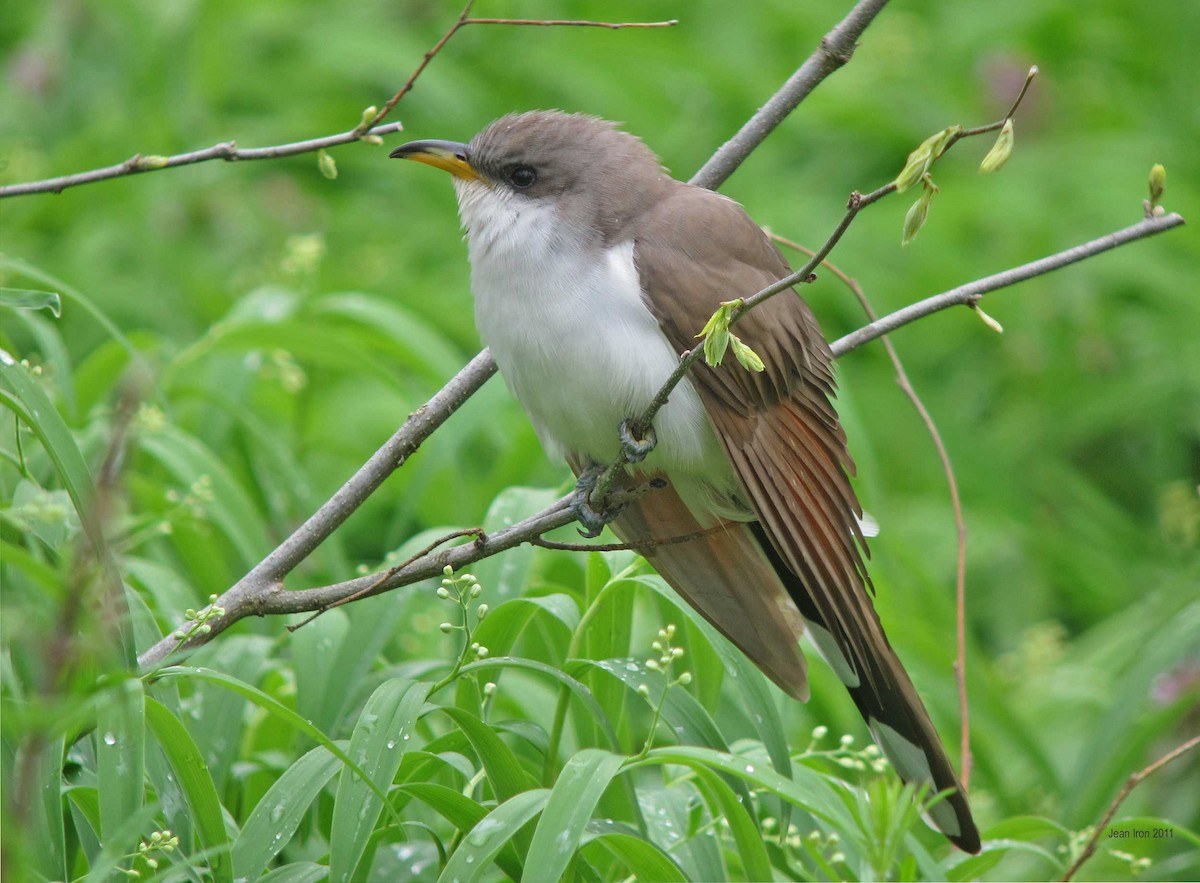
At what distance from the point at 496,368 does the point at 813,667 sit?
121cm

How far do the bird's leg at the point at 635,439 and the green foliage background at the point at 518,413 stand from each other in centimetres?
26

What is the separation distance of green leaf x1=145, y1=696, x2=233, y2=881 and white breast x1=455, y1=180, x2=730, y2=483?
92 centimetres

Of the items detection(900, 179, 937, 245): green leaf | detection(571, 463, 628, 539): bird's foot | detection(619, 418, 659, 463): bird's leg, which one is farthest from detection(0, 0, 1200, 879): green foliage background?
detection(900, 179, 937, 245): green leaf

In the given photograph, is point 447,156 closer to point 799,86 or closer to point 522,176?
point 522,176

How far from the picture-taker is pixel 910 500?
5113 millimetres

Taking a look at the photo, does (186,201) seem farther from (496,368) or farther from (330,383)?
(496,368)

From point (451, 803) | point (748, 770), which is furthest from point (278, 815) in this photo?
point (748, 770)

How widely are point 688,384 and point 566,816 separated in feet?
3.04

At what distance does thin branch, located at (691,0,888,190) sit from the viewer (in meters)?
2.45

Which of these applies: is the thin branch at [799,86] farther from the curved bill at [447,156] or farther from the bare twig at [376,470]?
the curved bill at [447,156]

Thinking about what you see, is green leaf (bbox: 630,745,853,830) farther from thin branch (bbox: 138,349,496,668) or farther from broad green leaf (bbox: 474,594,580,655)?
thin branch (bbox: 138,349,496,668)

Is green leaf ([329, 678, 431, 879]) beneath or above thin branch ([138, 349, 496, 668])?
beneath

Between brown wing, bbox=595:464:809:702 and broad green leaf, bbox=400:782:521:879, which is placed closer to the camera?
broad green leaf, bbox=400:782:521:879

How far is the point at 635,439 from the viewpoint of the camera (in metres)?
2.38
